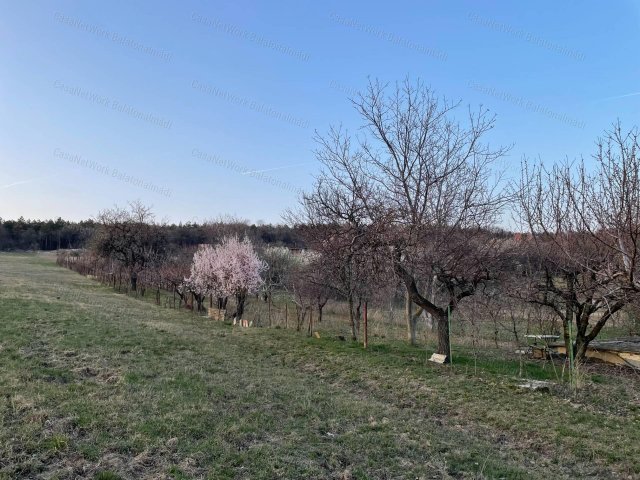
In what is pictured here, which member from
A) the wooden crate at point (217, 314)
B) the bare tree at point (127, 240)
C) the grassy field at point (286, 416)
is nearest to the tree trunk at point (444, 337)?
the grassy field at point (286, 416)

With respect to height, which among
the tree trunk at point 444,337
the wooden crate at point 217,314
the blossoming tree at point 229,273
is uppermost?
the blossoming tree at point 229,273

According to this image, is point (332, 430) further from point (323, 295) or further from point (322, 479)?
point (323, 295)

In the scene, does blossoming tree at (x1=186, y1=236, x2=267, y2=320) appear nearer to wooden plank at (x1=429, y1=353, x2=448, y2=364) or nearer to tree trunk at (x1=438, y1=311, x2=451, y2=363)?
tree trunk at (x1=438, y1=311, x2=451, y2=363)

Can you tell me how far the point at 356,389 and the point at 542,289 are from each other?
475 cm

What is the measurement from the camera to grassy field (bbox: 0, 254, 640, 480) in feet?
12.2

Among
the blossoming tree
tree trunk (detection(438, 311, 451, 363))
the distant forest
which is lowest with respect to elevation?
tree trunk (detection(438, 311, 451, 363))

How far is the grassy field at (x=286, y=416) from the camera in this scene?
3717 millimetres

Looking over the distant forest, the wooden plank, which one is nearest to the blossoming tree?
the wooden plank

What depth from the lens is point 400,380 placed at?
7.48 m

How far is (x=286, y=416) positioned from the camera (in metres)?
5.08

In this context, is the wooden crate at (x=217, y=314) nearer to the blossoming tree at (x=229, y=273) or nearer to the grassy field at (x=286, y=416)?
the blossoming tree at (x=229, y=273)

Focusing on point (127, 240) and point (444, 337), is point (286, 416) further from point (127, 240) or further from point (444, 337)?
point (127, 240)

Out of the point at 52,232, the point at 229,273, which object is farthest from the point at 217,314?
the point at 52,232

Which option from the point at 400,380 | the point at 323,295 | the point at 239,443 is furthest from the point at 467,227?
the point at 323,295
